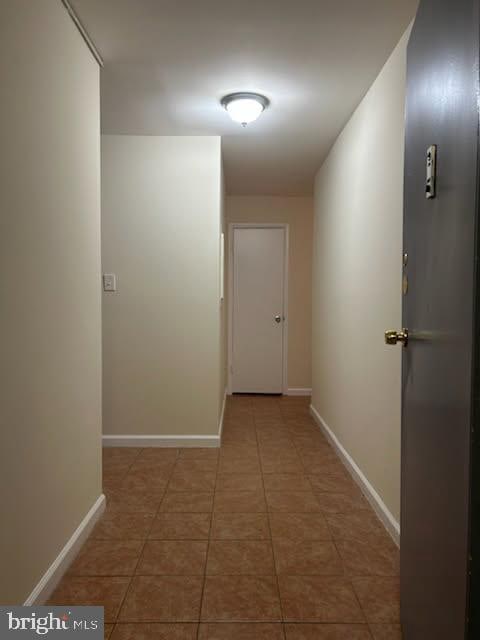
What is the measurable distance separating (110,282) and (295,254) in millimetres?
2626

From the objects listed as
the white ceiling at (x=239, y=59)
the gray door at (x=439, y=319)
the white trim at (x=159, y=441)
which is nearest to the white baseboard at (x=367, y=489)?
the gray door at (x=439, y=319)

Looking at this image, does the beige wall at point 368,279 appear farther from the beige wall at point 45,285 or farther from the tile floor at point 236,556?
the beige wall at point 45,285

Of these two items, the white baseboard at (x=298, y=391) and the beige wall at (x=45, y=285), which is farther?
the white baseboard at (x=298, y=391)

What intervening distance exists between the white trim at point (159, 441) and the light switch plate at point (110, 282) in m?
1.13

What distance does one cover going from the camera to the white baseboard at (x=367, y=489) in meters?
2.17

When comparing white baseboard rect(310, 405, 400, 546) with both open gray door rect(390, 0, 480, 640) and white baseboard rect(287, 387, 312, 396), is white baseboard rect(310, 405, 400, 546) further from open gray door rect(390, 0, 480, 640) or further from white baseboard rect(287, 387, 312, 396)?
white baseboard rect(287, 387, 312, 396)

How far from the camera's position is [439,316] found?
3.73 ft

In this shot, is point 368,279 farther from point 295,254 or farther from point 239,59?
point 295,254

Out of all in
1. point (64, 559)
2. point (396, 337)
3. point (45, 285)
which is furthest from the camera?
point (64, 559)

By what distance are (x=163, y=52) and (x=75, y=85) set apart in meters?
0.53

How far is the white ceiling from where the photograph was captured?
6.43 feet

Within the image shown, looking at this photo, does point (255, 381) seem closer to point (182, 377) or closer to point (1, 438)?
point (182, 377)

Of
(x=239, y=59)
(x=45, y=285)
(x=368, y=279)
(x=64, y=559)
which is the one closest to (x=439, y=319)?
(x=45, y=285)

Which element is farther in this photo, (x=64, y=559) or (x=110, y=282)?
(x=110, y=282)
